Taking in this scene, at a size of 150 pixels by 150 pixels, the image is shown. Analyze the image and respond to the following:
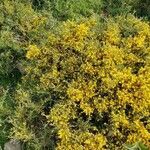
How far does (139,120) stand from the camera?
7.33 meters

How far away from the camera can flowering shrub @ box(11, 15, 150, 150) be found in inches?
287

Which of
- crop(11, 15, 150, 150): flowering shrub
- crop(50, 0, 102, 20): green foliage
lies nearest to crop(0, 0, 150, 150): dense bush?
crop(11, 15, 150, 150): flowering shrub

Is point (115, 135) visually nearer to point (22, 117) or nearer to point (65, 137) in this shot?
point (65, 137)

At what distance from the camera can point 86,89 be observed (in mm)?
7473

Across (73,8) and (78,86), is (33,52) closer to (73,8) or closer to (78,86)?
(78,86)

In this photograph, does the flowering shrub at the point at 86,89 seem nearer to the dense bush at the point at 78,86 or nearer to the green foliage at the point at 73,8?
the dense bush at the point at 78,86

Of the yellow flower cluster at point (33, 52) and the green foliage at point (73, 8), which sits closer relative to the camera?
the yellow flower cluster at point (33, 52)

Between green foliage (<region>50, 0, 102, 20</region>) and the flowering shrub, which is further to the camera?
green foliage (<region>50, 0, 102, 20</region>)

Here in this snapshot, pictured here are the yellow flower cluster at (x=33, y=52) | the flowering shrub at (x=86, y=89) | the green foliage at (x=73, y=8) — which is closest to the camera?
the flowering shrub at (x=86, y=89)

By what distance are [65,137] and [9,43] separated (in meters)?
2.21

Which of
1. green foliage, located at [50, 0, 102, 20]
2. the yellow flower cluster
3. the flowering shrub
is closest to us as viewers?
the flowering shrub

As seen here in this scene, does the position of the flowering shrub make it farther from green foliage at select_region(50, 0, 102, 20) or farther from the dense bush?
green foliage at select_region(50, 0, 102, 20)

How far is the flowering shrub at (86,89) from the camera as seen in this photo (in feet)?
23.9

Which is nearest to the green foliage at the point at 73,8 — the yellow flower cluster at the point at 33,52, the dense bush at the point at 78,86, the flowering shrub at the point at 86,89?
the dense bush at the point at 78,86
